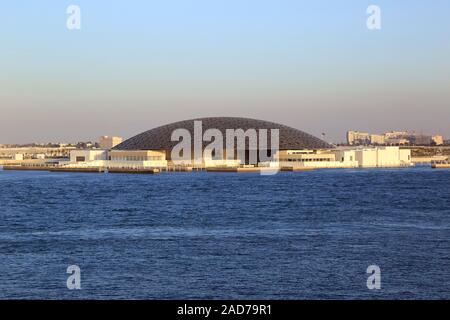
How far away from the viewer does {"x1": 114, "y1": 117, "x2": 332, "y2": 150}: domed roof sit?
72812 millimetres

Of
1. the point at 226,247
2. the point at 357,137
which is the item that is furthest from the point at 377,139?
the point at 226,247

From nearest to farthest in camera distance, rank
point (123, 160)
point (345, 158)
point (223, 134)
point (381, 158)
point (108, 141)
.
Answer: point (123, 160) < point (345, 158) < point (223, 134) < point (381, 158) < point (108, 141)

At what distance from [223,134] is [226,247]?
190 feet

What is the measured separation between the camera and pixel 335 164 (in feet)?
237

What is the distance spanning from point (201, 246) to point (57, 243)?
3.37m

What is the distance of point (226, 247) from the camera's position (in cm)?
1579

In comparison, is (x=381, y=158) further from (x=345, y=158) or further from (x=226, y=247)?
(x=226, y=247)

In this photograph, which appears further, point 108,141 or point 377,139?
point 377,139

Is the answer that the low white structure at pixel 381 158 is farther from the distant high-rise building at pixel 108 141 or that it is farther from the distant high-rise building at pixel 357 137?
the distant high-rise building at pixel 357 137

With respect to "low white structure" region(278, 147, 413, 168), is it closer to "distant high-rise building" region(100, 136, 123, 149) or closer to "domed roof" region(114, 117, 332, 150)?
"domed roof" region(114, 117, 332, 150)

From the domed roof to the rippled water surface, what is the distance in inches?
1669

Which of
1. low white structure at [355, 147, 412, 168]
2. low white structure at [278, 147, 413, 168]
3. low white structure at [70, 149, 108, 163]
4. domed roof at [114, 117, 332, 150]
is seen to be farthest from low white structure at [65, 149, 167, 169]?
low white structure at [355, 147, 412, 168]
